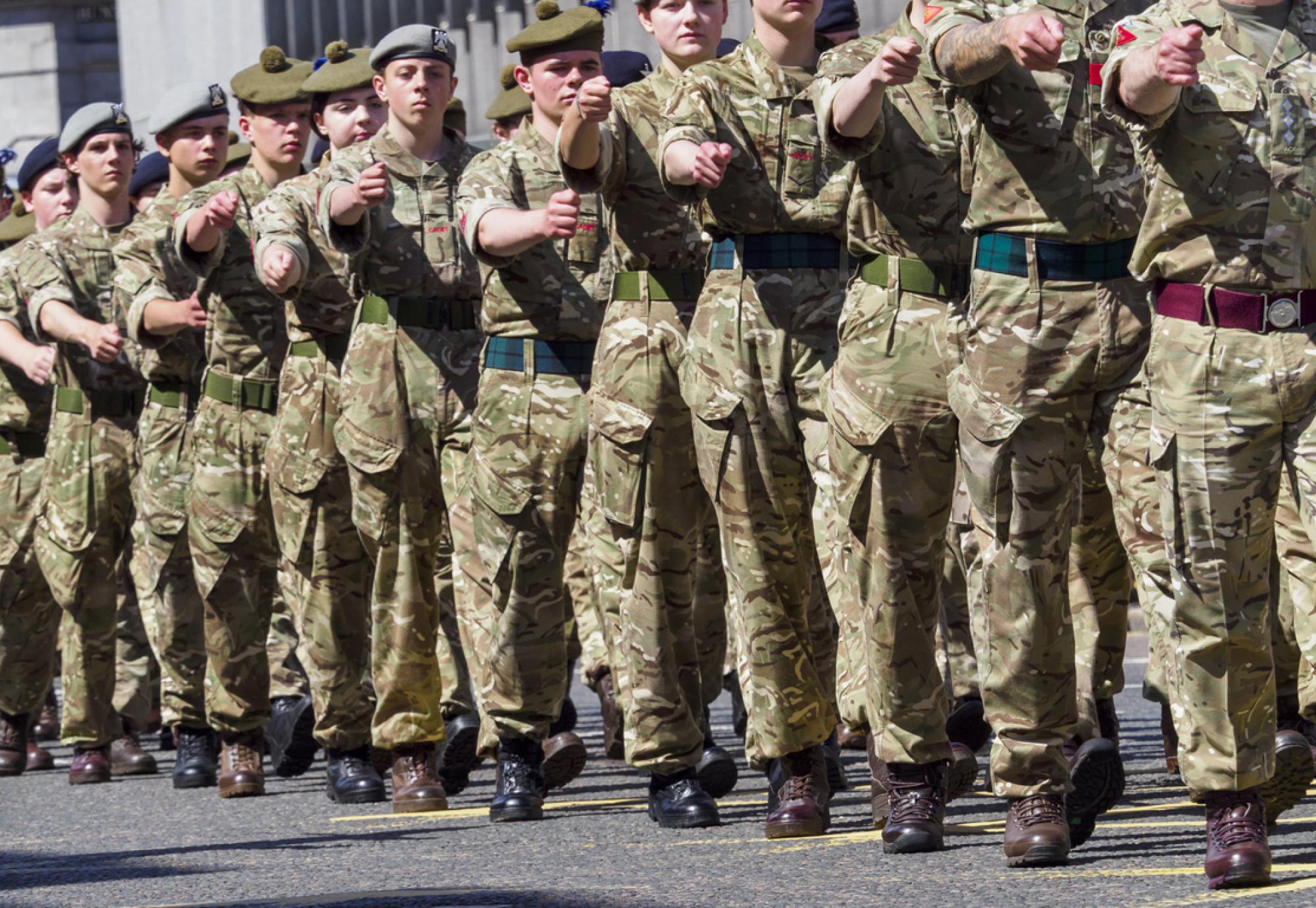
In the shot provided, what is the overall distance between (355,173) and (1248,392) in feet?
11.8

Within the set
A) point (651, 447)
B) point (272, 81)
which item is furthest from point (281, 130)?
point (651, 447)

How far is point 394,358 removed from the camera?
8703 mm

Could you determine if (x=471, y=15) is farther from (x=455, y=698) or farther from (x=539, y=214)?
(x=539, y=214)

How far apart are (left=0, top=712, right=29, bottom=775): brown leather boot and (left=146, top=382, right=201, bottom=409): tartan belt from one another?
156 cm

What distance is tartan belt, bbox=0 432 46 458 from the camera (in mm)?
11227

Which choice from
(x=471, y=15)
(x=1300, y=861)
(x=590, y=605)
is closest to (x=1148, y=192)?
(x=1300, y=861)

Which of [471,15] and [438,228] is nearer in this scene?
[438,228]

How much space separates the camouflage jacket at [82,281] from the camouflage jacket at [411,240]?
2018 millimetres

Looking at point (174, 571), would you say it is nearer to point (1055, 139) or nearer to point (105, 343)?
point (105, 343)

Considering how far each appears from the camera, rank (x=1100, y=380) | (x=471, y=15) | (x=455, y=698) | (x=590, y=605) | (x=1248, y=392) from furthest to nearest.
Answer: (x=471, y=15), (x=590, y=605), (x=455, y=698), (x=1100, y=380), (x=1248, y=392)

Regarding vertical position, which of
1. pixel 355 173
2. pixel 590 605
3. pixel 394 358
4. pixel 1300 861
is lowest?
pixel 590 605

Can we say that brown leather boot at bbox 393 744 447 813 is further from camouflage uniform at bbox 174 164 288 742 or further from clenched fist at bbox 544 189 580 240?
clenched fist at bbox 544 189 580 240

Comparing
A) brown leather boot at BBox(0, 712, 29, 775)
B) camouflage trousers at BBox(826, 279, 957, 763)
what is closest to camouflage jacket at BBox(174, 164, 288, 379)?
brown leather boot at BBox(0, 712, 29, 775)

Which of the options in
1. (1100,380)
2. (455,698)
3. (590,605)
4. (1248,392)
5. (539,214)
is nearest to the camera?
(1248,392)
